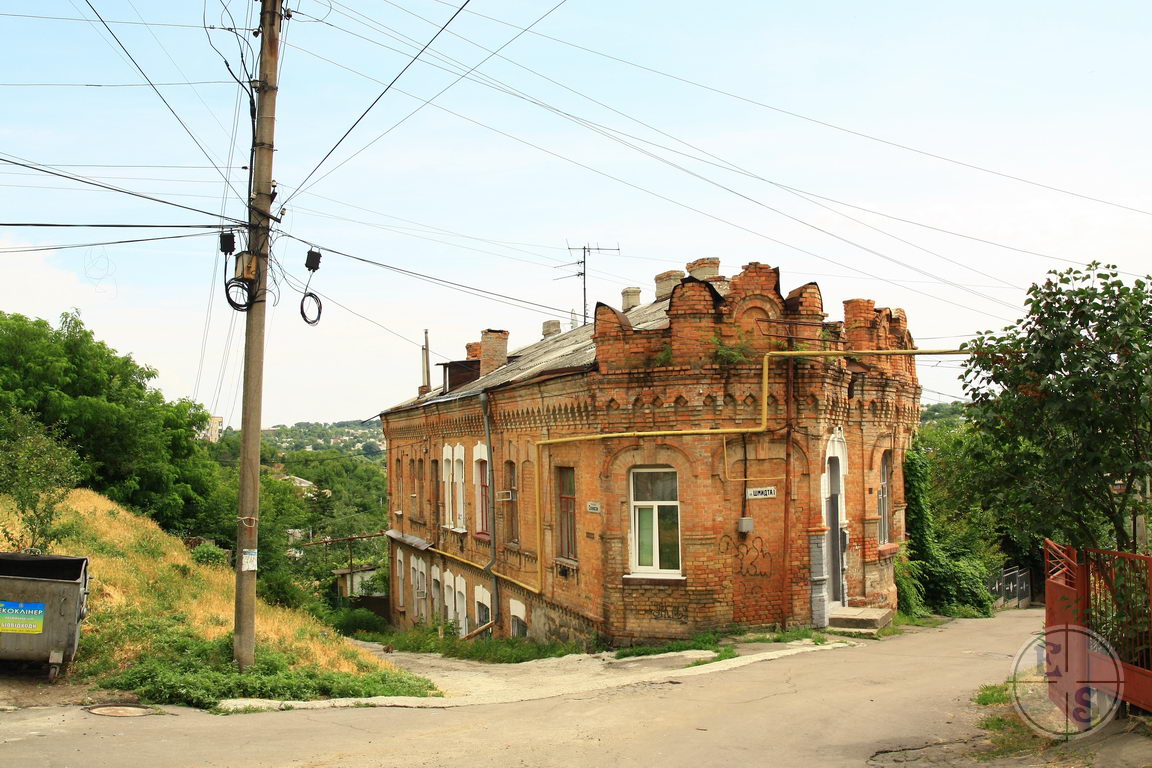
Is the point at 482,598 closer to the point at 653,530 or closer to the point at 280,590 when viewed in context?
the point at 280,590

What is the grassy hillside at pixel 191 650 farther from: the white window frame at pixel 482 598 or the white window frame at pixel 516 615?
the white window frame at pixel 482 598

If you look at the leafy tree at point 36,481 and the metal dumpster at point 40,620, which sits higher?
the leafy tree at point 36,481

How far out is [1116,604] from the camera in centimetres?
743

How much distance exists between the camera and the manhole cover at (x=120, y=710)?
970 centimetres

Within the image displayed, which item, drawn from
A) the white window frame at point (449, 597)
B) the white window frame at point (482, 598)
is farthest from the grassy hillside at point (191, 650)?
the white window frame at point (449, 597)

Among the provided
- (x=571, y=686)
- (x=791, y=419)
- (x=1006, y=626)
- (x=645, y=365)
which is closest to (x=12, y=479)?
(x=571, y=686)

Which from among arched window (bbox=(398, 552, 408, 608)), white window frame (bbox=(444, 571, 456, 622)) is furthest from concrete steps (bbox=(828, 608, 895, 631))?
arched window (bbox=(398, 552, 408, 608))

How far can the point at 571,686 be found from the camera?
12.6 metres

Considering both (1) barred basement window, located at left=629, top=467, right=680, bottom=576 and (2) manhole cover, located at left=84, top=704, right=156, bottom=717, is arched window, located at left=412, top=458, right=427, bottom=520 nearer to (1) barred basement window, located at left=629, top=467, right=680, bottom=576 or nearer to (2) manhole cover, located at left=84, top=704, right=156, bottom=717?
(1) barred basement window, located at left=629, top=467, right=680, bottom=576

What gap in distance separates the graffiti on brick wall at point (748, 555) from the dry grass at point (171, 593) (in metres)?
5.73

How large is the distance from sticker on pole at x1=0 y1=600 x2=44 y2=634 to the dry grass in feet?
3.76

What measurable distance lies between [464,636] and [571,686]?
10293 millimetres

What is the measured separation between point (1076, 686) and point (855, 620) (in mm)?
7755

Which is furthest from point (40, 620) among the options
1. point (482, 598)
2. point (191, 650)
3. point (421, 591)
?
point (421, 591)
